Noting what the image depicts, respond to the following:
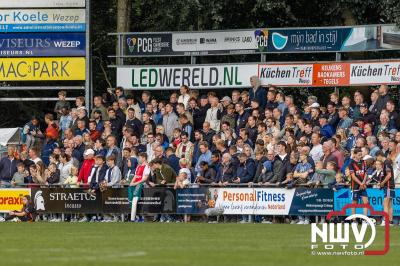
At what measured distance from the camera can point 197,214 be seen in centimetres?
3119

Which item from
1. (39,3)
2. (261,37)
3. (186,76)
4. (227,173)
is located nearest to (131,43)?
(186,76)

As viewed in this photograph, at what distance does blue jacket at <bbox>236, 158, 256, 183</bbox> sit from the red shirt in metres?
4.74

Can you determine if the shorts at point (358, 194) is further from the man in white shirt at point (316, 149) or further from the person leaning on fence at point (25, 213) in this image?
the person leaning on fence at point (25, 213)

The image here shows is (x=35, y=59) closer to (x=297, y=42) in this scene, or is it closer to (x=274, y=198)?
(x=297, y=42)

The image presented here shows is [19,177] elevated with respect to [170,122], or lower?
lower

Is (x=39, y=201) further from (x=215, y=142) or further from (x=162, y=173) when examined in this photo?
(x=215, y=142)

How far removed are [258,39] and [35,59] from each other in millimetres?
7406

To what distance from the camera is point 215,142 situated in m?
31.4

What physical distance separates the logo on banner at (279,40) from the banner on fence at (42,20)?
6301 mm

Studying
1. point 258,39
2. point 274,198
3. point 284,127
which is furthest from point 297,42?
point 274,198

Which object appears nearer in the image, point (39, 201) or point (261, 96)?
point (261, 96)

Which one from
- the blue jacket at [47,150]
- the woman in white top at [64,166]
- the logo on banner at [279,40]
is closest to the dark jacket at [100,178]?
the woman in white top at [64,166]

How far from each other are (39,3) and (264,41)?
7.47 metres

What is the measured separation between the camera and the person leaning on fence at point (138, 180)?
31500 millimetres
